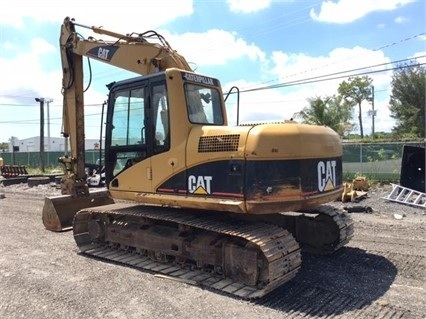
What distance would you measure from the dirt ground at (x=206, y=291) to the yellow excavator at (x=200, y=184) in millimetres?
283

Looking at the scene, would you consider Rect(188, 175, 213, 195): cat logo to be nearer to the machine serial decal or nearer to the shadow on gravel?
the shadow on gravel

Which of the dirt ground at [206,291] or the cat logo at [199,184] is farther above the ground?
the cat logo at [199,184]

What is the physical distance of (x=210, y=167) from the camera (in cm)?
588

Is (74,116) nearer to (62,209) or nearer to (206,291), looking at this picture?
(62,209)

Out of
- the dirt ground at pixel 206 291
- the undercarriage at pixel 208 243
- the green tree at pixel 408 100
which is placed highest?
the green tree at pixel 408 100

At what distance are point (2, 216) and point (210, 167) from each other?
8604 millimetres

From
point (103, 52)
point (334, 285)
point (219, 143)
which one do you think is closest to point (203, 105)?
point (219, 143)

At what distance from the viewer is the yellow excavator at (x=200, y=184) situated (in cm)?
554

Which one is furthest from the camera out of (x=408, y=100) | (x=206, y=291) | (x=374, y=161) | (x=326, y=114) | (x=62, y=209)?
(x=408, y=100)

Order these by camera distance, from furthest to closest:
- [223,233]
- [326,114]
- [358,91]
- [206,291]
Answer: [358,91]
[326,114]
[223,233]
[206,291]

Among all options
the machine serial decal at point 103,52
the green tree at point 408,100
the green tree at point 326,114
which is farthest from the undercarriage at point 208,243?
the green tree at point 408,100

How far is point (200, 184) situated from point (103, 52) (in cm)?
375

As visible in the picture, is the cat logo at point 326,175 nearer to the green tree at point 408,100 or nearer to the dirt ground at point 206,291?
the dirt ground at point 206,291

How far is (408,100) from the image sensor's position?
4825 centimetres
